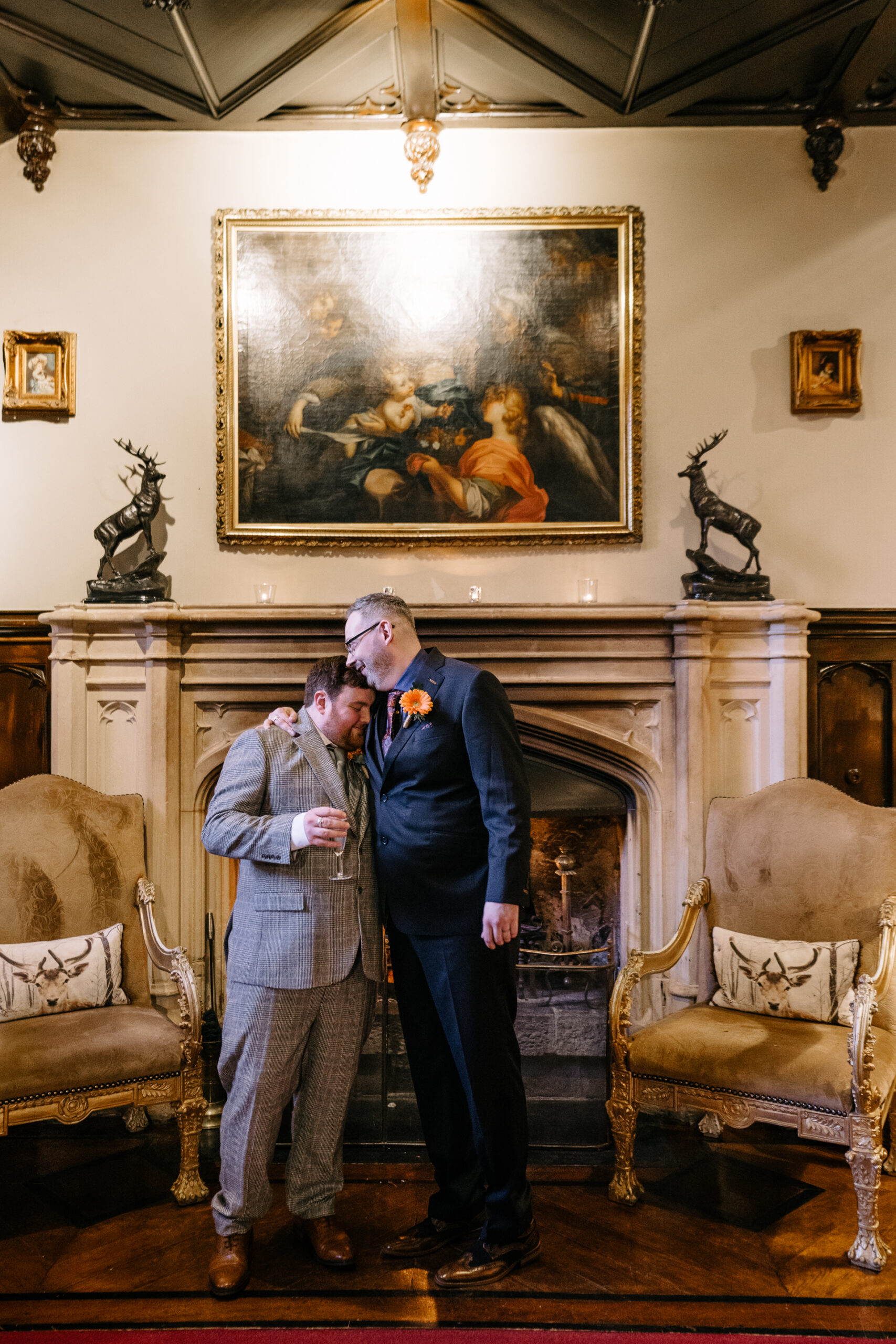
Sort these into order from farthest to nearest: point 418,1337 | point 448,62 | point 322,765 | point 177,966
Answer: point 448,62 → point 177,966 → point 322,765 → point 418,1337

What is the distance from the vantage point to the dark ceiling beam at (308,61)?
3504 millimetres

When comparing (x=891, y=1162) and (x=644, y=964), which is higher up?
(x=644, y=964)

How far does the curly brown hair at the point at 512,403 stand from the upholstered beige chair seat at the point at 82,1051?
2.83 metres

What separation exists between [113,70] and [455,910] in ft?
11.8

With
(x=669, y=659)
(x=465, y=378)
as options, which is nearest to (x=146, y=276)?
(x=465, y=378)

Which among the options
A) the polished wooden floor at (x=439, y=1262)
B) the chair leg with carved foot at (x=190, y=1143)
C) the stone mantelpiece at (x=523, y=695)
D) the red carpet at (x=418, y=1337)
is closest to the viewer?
the red carpet at (x=418, y=1337)

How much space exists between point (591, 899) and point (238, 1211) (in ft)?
7.22

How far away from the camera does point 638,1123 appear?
12.0ft

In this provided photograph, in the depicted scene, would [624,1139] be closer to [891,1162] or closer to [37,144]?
[891,1162]

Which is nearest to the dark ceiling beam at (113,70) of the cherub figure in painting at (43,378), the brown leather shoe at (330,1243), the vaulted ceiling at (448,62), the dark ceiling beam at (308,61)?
the vaulted ceiling at (448,62)

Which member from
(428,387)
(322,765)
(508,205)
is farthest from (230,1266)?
(508,205)

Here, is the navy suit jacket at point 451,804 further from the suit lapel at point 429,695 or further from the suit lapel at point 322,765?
the suit lapel at point 322,765

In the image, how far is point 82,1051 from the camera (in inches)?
114

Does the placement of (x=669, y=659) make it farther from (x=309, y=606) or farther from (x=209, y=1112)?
(x=209, y=1112)
